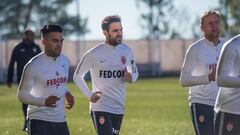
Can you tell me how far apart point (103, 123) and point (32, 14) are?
73.6 m

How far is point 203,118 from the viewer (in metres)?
11.2

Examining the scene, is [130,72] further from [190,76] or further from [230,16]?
[230,16]

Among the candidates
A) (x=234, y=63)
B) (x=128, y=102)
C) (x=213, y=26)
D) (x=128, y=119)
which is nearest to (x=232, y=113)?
(x=234, y=63)

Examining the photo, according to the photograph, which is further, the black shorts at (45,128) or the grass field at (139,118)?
the grass field at (139,118)

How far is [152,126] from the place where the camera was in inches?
779

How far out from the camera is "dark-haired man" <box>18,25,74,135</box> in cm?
1013

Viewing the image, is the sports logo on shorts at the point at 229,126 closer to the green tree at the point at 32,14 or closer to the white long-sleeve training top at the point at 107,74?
the white long-sleeve training top at the point at 107,74

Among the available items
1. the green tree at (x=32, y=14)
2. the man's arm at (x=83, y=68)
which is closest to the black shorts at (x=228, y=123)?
the man's arm at (x=83, y=68)

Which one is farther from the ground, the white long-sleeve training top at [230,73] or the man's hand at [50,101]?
the white long-sleeve training top at [230,73]

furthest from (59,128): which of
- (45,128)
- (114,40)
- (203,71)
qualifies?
(203,71)

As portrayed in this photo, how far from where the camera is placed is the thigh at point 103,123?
1109cm

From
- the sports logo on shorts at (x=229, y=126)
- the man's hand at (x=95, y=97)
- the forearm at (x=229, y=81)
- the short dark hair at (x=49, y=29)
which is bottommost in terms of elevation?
the sports logo on shorts at (x=229, y=126)

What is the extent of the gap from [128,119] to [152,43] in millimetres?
55129

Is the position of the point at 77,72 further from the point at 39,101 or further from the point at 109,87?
the point at 39,101
